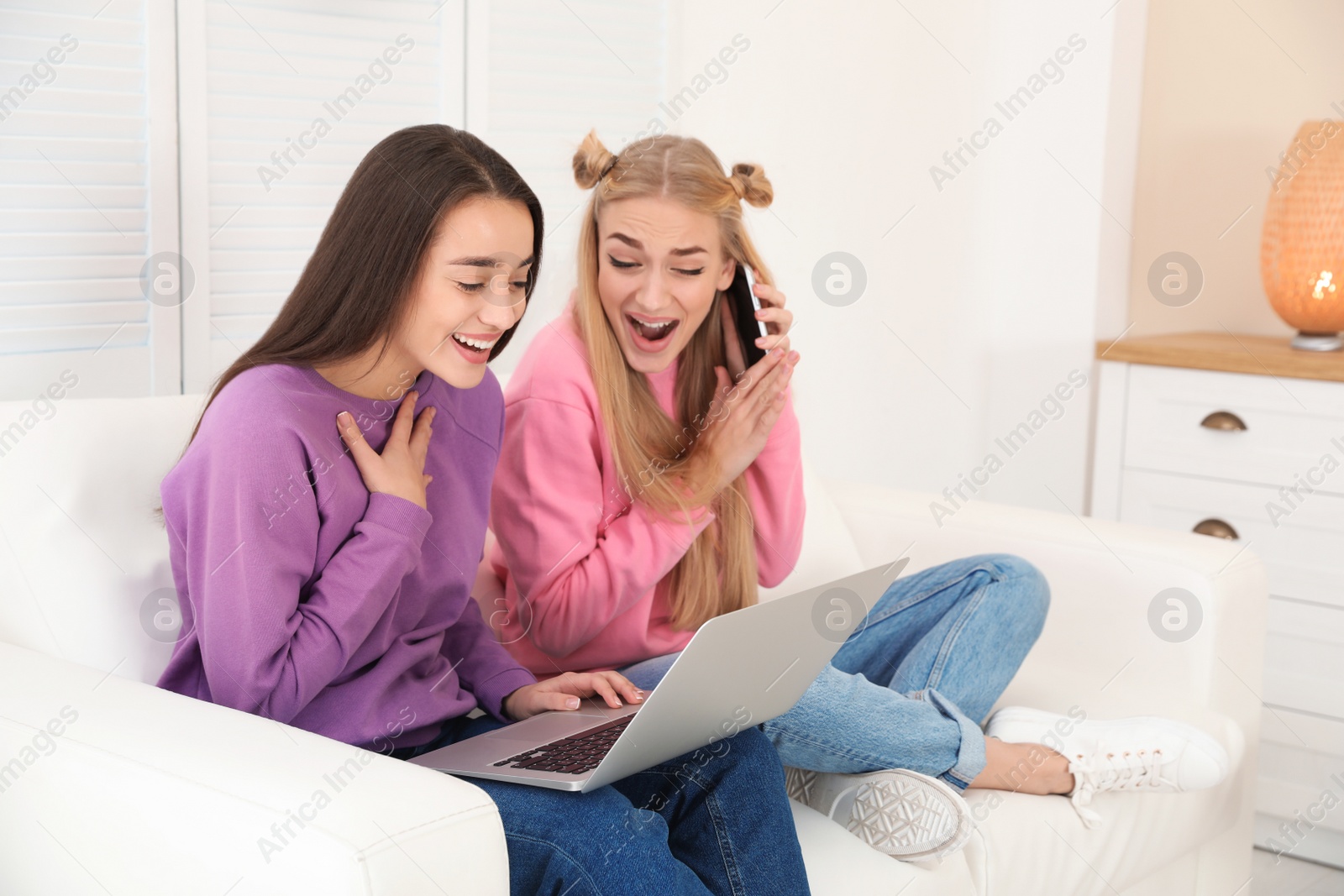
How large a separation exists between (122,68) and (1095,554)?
1356 millimetres

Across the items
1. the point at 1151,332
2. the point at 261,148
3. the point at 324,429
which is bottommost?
the point at 324,429

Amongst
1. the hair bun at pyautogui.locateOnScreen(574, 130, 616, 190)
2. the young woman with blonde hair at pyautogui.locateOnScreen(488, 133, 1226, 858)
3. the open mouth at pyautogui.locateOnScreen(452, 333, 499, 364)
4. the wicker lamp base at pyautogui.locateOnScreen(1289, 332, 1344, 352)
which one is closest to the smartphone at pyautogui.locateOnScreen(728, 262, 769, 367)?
the young woman with blonde hair at pyautogui.locateOnScreen(488, 133, 1226, 858)

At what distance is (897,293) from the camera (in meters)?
2.54

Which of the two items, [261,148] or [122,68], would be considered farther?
[261,148]

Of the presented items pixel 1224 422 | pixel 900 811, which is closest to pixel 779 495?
pixel 900 811

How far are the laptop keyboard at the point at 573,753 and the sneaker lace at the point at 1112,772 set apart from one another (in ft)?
1.84

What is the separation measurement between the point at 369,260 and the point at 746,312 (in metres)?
0.56

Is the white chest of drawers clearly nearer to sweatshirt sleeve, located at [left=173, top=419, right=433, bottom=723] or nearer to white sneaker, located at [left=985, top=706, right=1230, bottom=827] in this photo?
white sneaker, located at [left=985, top=706, right=1230, bottom=827]

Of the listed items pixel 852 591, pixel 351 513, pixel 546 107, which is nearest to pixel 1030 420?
pixel 546 107

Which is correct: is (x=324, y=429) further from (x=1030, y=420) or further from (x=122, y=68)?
(x=1030, y=420)

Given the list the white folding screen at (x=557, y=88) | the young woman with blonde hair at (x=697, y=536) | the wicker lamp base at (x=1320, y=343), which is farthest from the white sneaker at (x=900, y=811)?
the wicker lamp base at (x=1320, y=343)

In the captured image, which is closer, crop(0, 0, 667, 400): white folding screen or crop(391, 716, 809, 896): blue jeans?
crop(391, 716, 809, 896): blue jeans

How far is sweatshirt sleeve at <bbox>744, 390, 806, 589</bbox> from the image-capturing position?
62.4 inches

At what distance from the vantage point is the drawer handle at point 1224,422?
218cm
